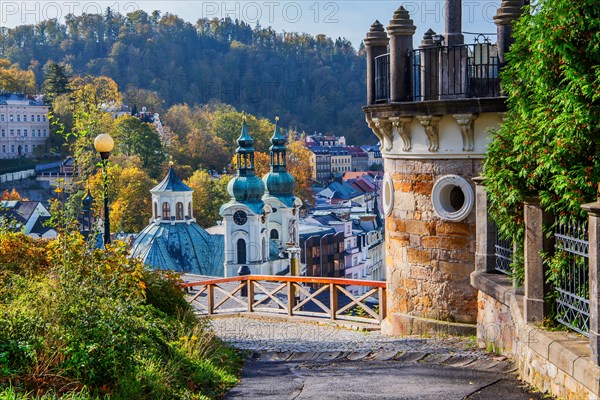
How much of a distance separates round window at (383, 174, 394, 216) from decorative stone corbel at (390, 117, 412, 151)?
1.90ft

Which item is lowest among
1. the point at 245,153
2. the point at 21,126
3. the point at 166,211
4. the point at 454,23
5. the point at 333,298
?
the point at 166,211

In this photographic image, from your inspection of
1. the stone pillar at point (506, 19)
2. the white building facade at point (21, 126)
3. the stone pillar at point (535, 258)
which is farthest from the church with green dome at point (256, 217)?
the white building facade at point (21, 126)

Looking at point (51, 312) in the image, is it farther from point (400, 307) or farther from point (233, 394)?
point (400, 307)

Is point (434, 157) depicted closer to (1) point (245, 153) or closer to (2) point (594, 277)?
(2) point (594, 277)

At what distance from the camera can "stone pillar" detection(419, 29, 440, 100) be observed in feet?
39.7

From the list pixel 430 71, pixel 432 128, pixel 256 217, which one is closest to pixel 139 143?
pixel 256 217

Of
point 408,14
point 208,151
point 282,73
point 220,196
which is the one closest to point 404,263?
point 408,14

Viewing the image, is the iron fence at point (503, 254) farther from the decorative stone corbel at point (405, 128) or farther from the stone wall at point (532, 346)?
the decorative stone corbel at point (405, 128)

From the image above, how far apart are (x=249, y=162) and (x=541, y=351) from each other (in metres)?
59.7

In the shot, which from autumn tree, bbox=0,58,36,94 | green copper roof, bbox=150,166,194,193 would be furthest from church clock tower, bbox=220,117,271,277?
autumn tree, bbox=0,58,36,94

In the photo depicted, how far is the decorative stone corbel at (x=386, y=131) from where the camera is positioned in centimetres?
1241

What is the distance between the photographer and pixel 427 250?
12078 millimetres

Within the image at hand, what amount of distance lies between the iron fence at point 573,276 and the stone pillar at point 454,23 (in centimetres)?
546

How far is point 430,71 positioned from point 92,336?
6.04 m
